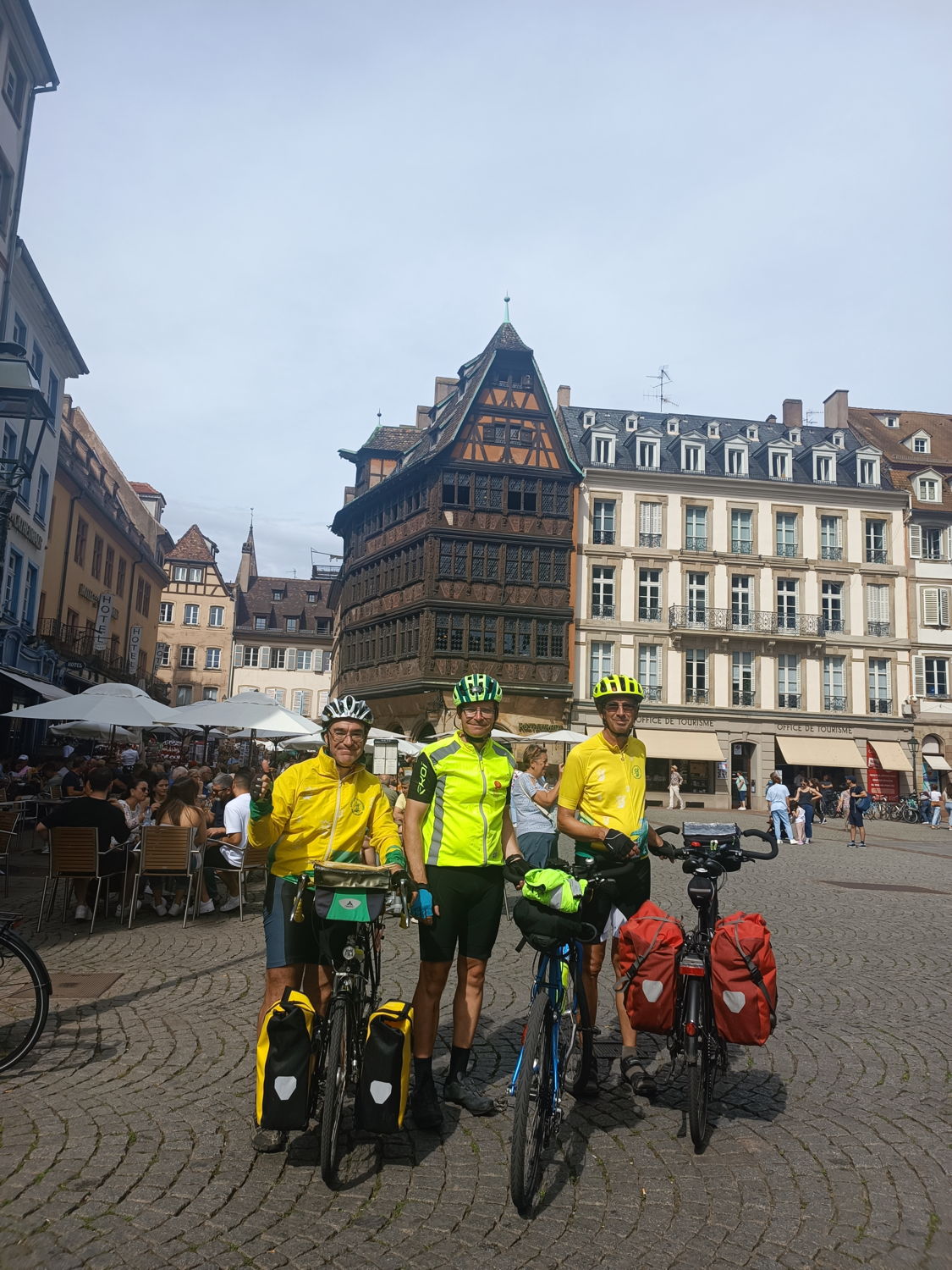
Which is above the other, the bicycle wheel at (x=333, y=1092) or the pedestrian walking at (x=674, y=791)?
the pedestrian walking at (x=674, y=791)

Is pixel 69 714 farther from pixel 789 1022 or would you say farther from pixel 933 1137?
pixel 933 1137

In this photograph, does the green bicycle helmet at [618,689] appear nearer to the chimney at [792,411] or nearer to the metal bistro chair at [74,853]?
the metal bistro chair at [74,853]

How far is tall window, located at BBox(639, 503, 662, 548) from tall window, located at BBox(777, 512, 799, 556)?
517 cm

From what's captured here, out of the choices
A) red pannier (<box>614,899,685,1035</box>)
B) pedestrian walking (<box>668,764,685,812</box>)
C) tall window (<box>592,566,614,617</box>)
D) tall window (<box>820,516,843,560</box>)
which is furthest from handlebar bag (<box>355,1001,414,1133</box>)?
tall window (<box>820,516,843,560</box>)

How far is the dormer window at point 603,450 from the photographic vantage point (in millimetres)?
40812

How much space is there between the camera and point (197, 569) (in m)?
68.3

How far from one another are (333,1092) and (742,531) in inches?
1561

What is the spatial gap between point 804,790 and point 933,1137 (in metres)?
24.1

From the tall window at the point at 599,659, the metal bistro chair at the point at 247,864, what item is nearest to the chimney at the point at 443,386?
the tall window at the point at 599,659

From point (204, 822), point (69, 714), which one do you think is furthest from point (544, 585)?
point (204, 822)

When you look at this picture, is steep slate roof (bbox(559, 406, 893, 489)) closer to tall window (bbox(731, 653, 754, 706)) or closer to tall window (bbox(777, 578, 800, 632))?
tall window (bbox(777, 578, 800, 632))

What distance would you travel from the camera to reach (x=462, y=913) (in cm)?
445

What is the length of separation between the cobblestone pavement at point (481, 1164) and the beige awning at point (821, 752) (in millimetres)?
33503

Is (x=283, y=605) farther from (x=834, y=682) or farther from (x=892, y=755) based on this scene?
(x=892, y=755)
